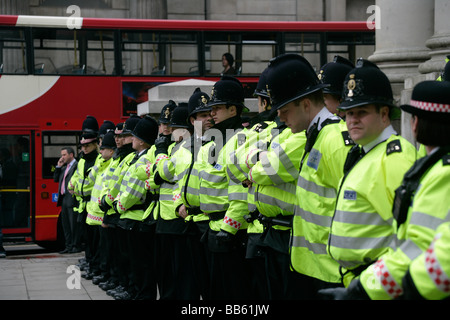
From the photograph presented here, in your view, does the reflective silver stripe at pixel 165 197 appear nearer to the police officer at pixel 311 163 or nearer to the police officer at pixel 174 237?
the police officer at pixel 174 237

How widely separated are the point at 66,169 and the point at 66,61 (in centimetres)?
251

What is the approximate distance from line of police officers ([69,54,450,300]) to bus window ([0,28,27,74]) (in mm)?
6474

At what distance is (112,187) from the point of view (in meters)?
9.95

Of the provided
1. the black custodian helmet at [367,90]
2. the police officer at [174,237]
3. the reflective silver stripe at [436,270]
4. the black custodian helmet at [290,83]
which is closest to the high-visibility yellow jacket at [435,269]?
the reflective silver stripe at [436,270]

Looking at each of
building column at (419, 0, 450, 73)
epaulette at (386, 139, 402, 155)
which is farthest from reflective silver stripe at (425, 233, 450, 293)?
building column at (419, 0, 450, 73)

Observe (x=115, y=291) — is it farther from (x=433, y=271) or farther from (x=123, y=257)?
(x=433, y=271)

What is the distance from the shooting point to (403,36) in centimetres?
872

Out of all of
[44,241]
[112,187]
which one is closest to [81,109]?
[44,241]

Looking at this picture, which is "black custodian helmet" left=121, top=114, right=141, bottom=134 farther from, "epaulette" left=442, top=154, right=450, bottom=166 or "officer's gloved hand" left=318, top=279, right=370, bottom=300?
"epaulette" left=442, top=154, right=450, bottom=166

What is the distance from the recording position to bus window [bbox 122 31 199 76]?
16266 millimetres

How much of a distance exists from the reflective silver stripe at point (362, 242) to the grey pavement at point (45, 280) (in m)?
6.49

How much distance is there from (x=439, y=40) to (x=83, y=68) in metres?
10.00

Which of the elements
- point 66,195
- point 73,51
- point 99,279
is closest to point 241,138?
point 99,279

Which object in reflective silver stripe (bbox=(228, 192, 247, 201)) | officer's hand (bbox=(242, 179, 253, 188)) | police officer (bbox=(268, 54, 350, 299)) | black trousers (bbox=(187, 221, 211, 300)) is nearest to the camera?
police officer (bbox=(268, 54, 350, 299))
